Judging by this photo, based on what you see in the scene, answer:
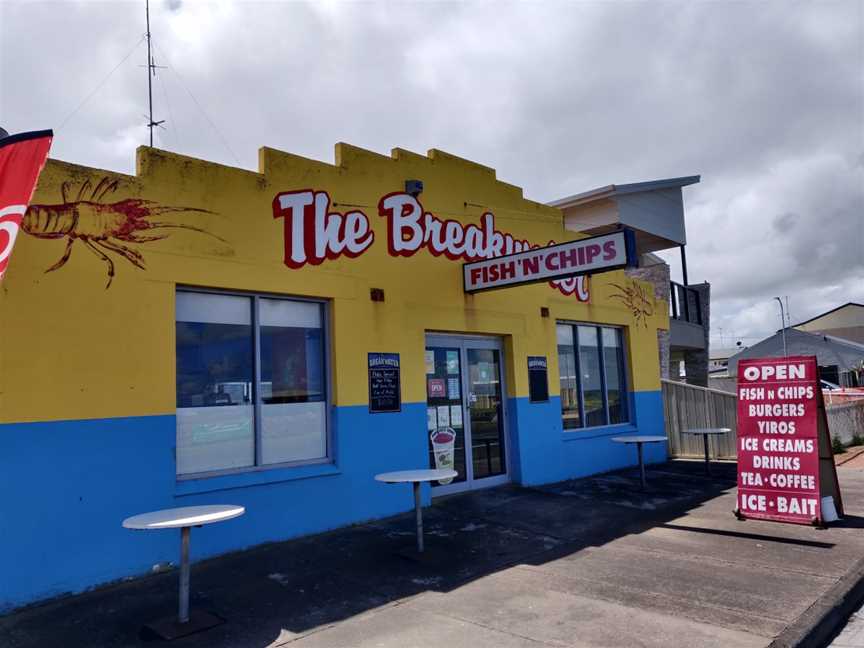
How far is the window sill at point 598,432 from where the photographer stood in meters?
10.5

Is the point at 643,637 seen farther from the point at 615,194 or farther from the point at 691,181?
the point at 691,181

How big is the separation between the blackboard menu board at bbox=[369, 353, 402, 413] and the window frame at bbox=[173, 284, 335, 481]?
565 millimetres

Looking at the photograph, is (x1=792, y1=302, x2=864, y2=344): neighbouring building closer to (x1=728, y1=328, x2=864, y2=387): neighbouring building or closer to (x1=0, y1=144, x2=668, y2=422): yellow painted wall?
(x1=728, y1=328, x2=864, y2=387): neighbouring building

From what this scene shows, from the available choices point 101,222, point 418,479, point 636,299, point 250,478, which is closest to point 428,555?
point 418,479

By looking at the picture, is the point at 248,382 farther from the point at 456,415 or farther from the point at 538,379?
the point at 538,379

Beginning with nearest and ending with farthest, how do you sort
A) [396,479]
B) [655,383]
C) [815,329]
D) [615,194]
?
[396,479] < [655,383] < [615,194] < [815,329]

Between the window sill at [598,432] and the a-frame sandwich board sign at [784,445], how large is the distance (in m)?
2.99

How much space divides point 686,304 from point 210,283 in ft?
51.4

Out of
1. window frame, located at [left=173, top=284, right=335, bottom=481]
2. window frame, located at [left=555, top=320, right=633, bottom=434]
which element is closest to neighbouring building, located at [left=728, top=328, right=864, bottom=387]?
window frame, located at [left=555, top=320, right=633, bottom=434]

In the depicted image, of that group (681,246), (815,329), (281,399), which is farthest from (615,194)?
(815,329)

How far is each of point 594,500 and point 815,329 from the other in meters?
64.4

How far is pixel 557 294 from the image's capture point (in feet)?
35.0

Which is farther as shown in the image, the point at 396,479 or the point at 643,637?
the point at 396,479

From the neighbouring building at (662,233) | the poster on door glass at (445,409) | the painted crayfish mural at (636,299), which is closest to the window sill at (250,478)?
the poster on door glass at (445,409)
